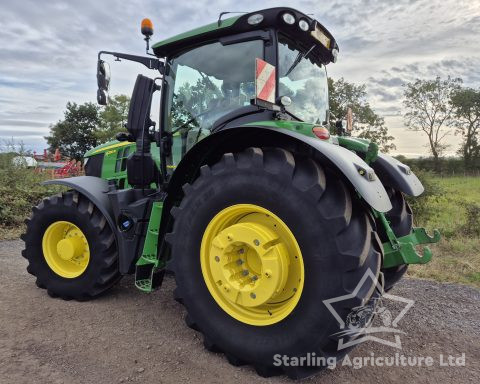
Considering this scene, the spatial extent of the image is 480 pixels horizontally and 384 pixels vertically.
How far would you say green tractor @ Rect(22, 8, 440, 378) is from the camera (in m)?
2.28

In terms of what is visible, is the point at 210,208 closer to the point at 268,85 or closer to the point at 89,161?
the point at 268,85

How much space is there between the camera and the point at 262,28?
3.02 meters

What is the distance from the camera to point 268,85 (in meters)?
2.61

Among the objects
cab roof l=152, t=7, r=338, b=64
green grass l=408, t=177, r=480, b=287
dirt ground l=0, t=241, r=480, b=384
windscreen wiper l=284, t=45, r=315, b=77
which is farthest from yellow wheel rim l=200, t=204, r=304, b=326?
green grass l=408, t=177, r=480, b=287

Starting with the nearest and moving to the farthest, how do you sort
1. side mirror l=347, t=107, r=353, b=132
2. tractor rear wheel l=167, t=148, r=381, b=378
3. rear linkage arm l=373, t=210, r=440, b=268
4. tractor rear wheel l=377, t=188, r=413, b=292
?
tractor rear wheel l=167, t=148, r=381, b=378, rear linkage arm l=373, t=210, r=440, b=268, tractor rear wheel l=377, t=188, r=413, b=292, side mirror l=347, t=107, r=353, b=132

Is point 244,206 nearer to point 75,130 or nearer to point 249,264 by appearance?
point 249,264

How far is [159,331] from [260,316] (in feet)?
3.28

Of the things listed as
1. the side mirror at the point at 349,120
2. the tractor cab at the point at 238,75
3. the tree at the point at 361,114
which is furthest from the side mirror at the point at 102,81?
the tree at the point at 361,114

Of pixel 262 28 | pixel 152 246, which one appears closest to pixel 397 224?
pixel 262 28

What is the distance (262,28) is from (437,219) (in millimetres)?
7188

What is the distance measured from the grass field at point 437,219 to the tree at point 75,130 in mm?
36986

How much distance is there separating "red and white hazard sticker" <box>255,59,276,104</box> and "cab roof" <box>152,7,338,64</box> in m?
0.61

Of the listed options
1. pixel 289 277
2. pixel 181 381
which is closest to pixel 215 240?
pixel 289 277

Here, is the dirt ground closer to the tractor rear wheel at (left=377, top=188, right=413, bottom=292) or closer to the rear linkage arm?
the tractor rear wheel at (left=377, top=188, right=413, bottom=292)
